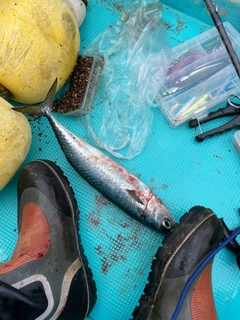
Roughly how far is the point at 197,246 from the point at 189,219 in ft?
0.34

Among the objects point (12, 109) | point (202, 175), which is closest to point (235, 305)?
point (202, 175)

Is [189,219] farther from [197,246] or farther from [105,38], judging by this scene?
[105,38]

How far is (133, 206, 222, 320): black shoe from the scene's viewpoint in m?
1.33

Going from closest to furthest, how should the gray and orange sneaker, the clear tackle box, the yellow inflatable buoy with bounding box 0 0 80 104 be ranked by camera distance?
the gray and orange sneaker
the yellow inflatable buoy with bounding box 0 0 80 104
the clear tackle box

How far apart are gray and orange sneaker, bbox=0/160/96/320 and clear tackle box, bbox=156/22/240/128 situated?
23.6 inches

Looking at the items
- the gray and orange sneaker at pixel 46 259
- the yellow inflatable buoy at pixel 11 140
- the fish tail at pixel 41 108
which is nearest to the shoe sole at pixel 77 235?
the gray and orange sneaker at pixel 46 259

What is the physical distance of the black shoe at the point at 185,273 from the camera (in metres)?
1.33

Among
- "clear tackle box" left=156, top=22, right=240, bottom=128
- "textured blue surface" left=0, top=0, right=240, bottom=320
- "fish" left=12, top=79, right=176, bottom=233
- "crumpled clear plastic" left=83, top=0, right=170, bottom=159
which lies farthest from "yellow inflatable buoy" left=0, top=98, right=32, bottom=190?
"clear tackle box" left=156, top=22, right=240, bottom=128

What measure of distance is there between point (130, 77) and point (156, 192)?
1.87 ft

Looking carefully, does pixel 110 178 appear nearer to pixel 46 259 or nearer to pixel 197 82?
pixel 46 259

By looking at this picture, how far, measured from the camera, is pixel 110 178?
1.51 metres

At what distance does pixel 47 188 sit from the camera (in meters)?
1.54

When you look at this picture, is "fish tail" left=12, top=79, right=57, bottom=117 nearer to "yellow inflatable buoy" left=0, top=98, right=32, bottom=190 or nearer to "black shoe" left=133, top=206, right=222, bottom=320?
"yellow inflatable buoy" left=0, top=98, right=32, bottom=190

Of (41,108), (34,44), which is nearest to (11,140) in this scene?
(41,108)
